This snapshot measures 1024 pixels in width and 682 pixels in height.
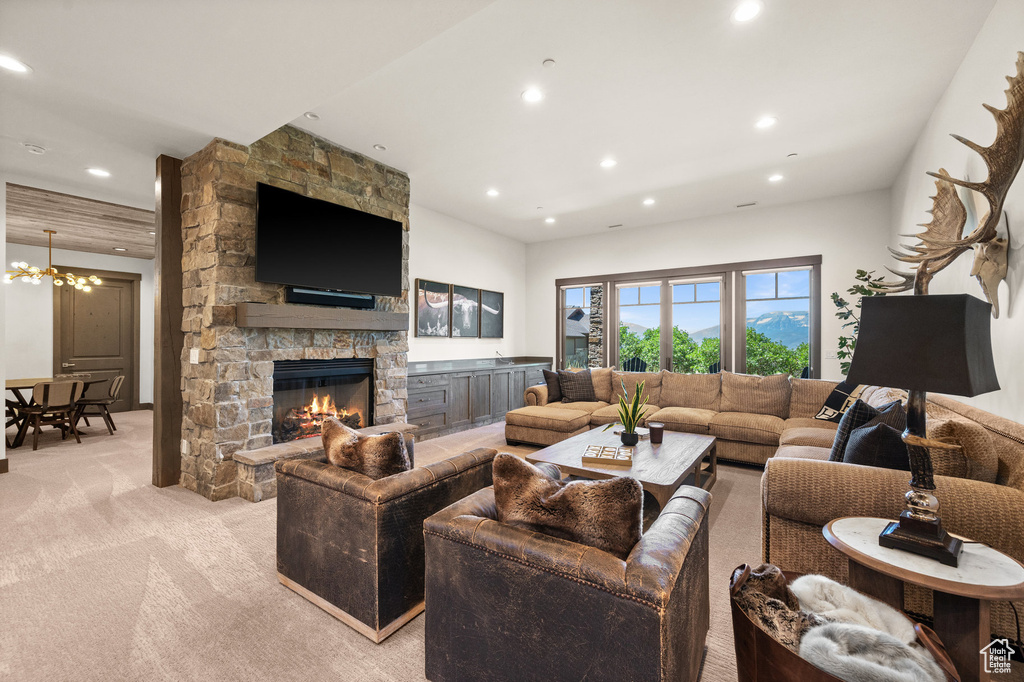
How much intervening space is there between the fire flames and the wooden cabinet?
879mm

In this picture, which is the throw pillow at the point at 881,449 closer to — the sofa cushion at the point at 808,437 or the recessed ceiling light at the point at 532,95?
the sofa cushion at the point at 808,437

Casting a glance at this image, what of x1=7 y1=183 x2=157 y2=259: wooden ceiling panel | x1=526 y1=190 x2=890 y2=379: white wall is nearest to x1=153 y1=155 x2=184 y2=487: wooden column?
x1=7 y1=183 x2=157 y2=259: wooden ceiling panel

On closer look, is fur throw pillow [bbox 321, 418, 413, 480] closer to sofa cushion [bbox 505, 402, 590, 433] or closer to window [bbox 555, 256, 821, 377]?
sofa cushion [bbox 505, 402, 590, 433]

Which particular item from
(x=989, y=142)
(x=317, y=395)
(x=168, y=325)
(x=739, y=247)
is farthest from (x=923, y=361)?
(x=739, y=247)

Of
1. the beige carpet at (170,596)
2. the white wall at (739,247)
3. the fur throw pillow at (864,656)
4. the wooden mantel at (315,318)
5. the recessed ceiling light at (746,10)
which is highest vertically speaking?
the recessed ceiling light at (746,10)

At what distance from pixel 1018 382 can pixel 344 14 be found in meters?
3.53

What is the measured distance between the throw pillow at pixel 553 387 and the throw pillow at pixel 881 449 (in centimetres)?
364

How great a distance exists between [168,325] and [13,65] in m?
1.77

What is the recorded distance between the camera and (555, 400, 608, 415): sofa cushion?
4.99m

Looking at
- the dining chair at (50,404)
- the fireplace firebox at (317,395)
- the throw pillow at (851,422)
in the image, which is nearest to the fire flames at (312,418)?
the fireplace firebox at (317,395)

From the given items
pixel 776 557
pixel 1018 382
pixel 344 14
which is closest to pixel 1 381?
pixel 344 14

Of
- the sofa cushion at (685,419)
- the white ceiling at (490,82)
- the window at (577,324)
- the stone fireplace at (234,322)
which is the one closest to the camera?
the white ceiling at (490,82)

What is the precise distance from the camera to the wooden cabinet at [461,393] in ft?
16.8

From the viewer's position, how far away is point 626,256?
22.5ft
